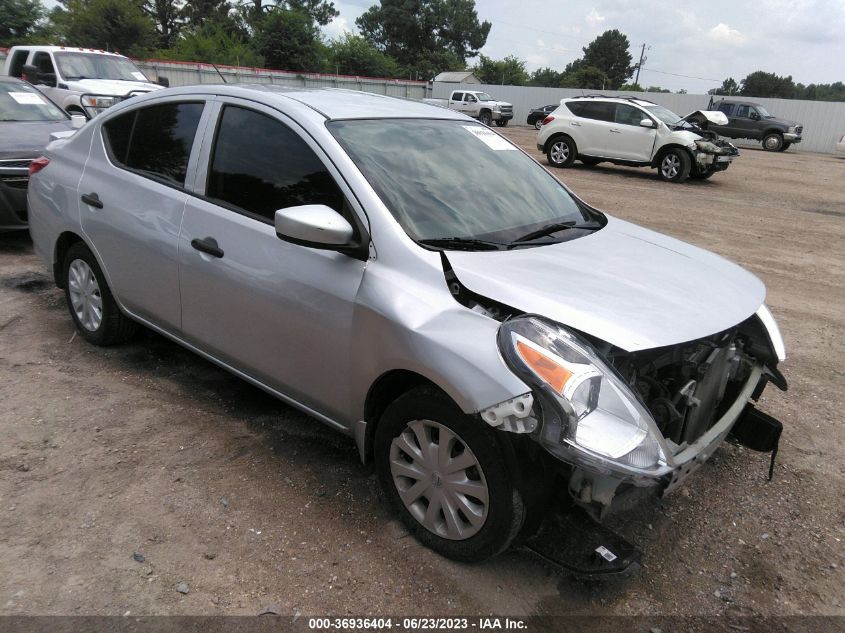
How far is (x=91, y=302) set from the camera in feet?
13.8

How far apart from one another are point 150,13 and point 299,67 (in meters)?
17.2

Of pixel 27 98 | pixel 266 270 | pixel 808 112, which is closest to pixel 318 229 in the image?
pixel 266 270

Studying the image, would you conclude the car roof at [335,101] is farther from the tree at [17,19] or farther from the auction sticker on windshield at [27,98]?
the tree at [17,19]

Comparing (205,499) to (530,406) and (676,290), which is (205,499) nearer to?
(530,406)

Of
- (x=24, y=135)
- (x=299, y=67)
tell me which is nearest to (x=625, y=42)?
(x=299, y=67)

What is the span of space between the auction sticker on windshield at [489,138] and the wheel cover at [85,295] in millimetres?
2560

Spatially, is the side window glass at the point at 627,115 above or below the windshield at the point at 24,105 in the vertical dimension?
above

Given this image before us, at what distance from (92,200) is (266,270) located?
5.66ft

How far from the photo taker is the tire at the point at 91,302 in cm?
407

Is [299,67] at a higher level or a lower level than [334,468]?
higher

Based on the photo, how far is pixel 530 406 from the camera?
6.79ft

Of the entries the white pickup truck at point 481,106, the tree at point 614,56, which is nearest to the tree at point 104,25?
the white pickup truck at point 481,106

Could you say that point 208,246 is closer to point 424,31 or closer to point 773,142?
point 773,142

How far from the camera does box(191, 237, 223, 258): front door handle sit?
3.10m
